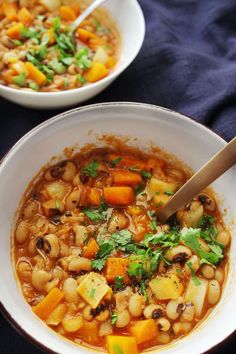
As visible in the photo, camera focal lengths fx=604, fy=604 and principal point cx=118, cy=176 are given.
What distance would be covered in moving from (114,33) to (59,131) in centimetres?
103

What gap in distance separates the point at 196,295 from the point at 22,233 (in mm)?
778

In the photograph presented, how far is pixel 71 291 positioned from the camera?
2422mm

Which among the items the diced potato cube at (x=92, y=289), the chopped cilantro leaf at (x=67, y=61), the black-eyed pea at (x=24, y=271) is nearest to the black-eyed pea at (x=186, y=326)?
the diced potato cube at (x=92, y=289)

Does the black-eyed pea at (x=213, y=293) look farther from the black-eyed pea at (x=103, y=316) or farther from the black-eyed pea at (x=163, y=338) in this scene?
the black-eyed pea at (x=103, y=316)

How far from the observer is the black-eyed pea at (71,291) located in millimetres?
2420

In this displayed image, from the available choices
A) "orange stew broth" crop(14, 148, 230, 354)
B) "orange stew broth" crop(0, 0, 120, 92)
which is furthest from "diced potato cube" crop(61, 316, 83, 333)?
"orange stew broth" crop(0, 0, 120, 92)

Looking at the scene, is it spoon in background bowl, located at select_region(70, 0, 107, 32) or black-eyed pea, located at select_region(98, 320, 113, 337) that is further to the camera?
spoon in background bowl, located at select_region(70, 0, 107, 32)

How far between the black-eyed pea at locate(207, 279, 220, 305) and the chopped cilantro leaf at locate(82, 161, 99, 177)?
0.73 metres

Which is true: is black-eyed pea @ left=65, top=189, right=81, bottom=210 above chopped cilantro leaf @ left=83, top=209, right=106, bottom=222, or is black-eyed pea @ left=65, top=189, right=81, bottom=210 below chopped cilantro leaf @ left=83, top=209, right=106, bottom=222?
above

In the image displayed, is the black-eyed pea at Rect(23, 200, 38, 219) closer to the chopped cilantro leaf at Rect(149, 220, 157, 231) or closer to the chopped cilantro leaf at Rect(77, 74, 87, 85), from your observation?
the chopped cilantro leaf at Rect(149, 220, 157, 231)

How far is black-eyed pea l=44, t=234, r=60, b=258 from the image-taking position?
250 centimetres

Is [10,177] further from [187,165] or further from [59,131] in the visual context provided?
[187,165]

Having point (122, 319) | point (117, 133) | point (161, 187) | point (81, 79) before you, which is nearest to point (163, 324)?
point (122, 319)

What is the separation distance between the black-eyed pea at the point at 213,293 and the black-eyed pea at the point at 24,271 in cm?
75
